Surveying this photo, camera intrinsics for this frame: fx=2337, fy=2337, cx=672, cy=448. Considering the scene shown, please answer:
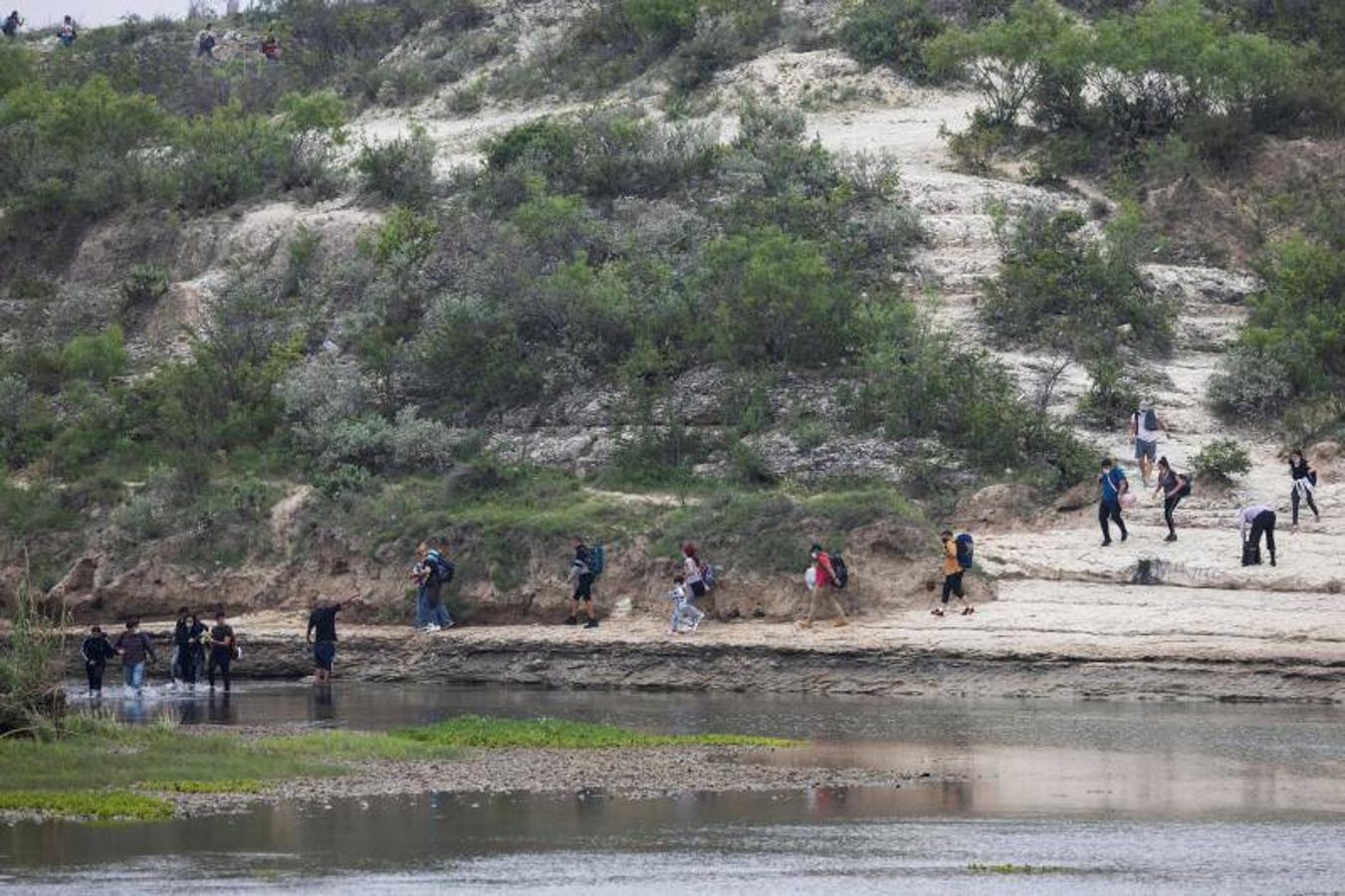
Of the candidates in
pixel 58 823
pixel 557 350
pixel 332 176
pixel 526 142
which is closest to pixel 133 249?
pixel 332 176

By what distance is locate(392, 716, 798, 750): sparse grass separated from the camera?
29297 mm

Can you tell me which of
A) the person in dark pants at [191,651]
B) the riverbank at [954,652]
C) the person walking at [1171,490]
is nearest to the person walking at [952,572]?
the riverbank at [954,652]

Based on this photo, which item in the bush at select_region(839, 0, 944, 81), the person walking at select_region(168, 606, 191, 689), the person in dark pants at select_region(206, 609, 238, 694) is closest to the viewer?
the person in dark pants at select_region(206, 609, 238, 694)

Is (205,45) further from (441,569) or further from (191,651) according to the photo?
(191,651)

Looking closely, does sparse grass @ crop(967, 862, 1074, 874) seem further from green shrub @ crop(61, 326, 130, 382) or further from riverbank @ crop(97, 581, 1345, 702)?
green shrub @ crop(61, 326, 130, 382)

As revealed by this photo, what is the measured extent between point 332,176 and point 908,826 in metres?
38.1

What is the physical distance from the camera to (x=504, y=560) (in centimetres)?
4056

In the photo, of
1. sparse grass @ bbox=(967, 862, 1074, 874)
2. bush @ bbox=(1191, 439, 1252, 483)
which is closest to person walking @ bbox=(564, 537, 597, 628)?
bush @ bbox=(1191, 439, 1252, 483)

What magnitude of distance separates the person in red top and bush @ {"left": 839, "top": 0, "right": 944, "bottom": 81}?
26728mm

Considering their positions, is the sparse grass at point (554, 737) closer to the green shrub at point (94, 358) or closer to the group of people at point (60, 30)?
the green shrub at point (94, 358)

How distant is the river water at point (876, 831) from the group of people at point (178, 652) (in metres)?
9.36

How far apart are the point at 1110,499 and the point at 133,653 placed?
15734 millimetres

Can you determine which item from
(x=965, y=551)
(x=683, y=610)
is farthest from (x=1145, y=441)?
(x=683, y=610)

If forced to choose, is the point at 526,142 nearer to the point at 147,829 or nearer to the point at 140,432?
the point at 140,432
